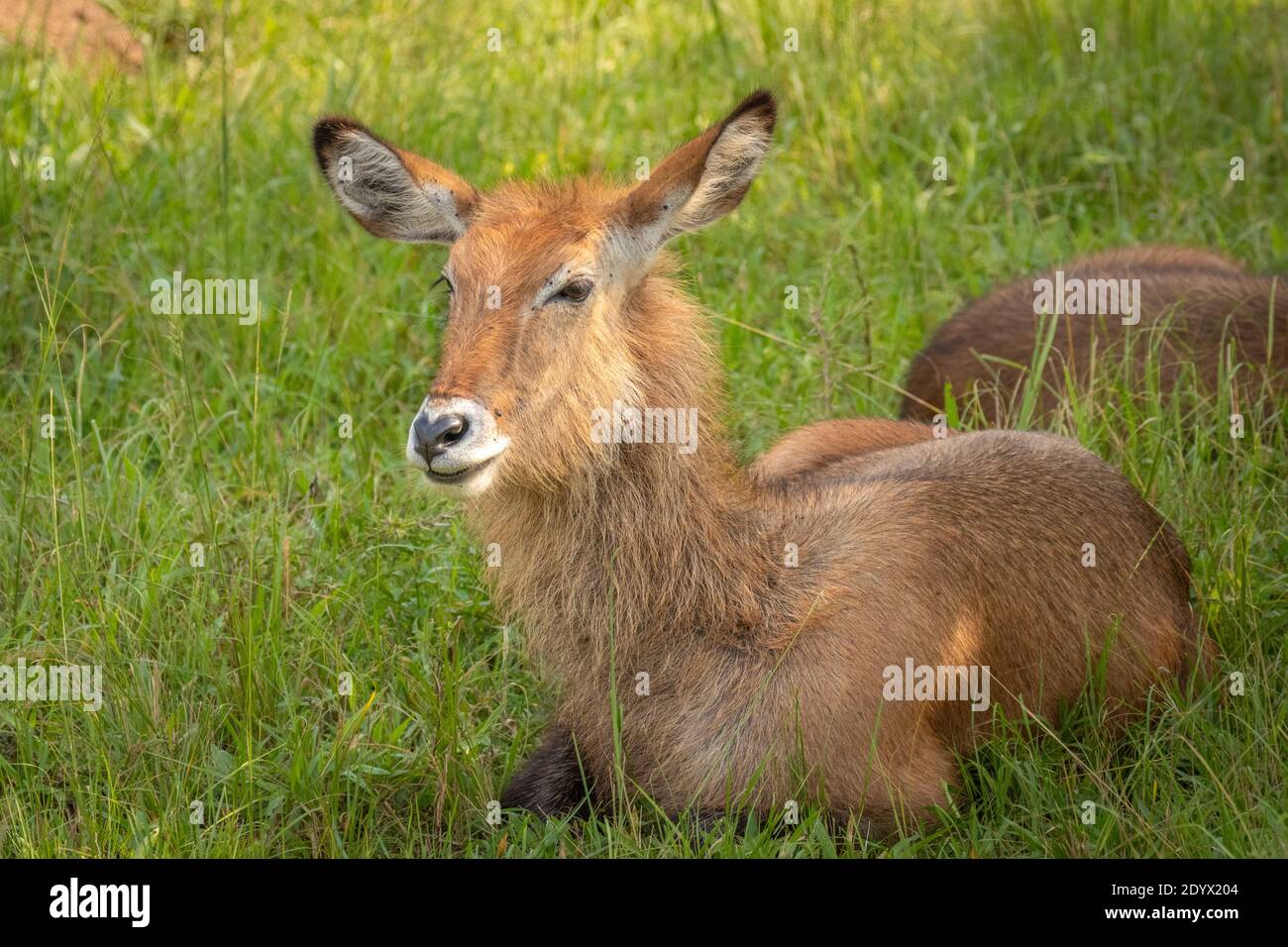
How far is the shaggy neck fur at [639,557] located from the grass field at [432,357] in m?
0.33

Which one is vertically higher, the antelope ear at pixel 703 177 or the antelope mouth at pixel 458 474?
the antelope ear at pixel 703 177

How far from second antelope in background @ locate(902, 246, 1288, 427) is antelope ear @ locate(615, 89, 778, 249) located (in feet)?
5.58

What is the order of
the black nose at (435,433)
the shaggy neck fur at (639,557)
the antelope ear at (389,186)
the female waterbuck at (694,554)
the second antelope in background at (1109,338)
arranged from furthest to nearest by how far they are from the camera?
the second antelope in background at (1109,338)
the antelope ear at (389,186)
the shaggy neck fur at (639,557)
the female waterbuck at (694,554)
the black nose at (435,433)

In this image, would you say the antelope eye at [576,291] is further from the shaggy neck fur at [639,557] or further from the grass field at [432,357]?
the grass field at [432,357]

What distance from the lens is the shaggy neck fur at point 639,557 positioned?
14.0 ft

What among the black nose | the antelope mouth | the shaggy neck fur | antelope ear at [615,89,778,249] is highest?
antelope ear at [615,89,778,249]

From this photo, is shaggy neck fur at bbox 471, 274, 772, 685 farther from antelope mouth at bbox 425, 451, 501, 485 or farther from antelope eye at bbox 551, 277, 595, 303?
antelope mouth at bbox 425, 451, 501, 485

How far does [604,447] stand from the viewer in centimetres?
426

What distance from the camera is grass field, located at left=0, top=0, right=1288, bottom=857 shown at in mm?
4332

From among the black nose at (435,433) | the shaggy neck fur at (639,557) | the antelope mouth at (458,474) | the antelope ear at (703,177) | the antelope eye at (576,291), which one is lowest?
the shaggy neck fur at (639,557)

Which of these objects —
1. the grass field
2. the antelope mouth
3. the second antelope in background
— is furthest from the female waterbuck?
the second antelope in background

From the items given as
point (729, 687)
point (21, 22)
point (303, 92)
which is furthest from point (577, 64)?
point (729, 687)

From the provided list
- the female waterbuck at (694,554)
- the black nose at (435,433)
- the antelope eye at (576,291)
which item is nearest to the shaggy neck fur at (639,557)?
the female waterbuck at (694,554)

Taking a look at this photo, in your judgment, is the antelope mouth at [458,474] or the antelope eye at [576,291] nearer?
the antelope mouth at [458,474]
